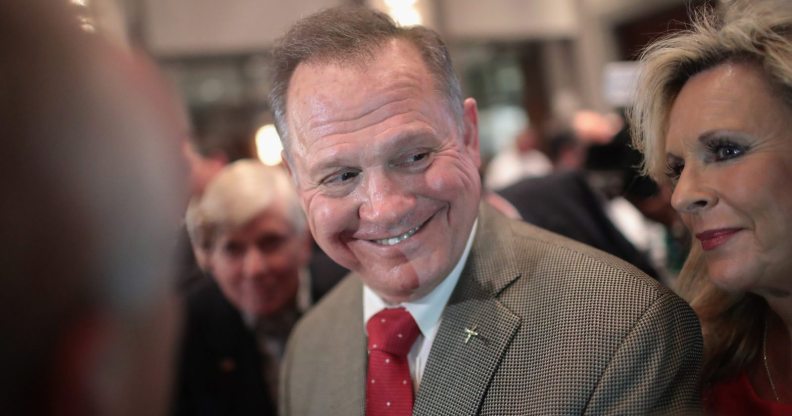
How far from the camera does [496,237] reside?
55.4 inches

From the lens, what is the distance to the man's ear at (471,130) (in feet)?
4.47

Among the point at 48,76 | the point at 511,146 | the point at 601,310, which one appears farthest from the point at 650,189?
the point at 511,146

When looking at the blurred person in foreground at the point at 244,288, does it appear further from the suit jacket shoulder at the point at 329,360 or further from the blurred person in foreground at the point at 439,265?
the blurred person in foreground at the point at 439,265

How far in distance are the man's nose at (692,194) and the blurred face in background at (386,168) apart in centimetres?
38

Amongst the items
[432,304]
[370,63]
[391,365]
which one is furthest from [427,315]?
[370,63]

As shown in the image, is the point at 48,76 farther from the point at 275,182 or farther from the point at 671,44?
the point at 275,182

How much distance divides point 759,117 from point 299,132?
80cm

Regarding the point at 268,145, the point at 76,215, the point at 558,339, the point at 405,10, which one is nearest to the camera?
the point at 76,215

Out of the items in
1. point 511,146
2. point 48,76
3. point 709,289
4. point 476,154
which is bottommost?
point 511,146

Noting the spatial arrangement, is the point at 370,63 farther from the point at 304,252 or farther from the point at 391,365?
the point at 304,252

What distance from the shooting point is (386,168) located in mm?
1222

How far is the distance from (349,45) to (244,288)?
1271mm

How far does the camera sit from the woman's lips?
1.08 m

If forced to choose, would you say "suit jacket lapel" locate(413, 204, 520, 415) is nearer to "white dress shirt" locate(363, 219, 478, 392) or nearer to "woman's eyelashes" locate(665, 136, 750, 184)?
"white dress shirt" locate(363, 219, 478, 392)
